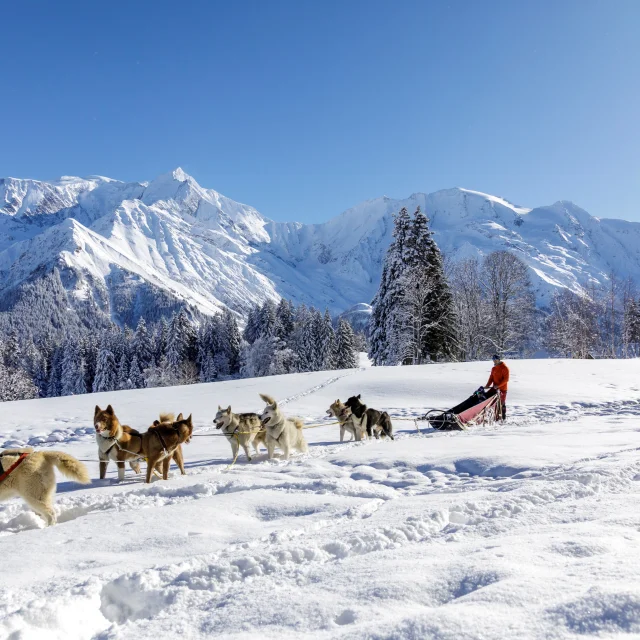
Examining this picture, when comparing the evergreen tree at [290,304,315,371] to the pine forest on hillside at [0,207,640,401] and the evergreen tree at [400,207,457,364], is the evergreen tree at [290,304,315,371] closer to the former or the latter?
the pine forest on hillside at [0,207,640,401]

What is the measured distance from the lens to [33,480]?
15.6 feet

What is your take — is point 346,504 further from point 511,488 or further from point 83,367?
point 83,367

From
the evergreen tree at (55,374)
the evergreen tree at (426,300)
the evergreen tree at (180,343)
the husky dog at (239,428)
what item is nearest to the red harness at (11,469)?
the husky dog at (239,428)

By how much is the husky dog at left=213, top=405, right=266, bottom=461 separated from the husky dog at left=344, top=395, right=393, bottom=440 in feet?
7.79

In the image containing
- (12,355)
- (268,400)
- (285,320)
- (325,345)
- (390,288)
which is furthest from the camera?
(12,355)

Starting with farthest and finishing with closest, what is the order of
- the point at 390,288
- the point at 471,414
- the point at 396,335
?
the point at 390,288 < the point at 396,335 < the point at 471,414

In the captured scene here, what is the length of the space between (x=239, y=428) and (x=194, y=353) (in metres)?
55.8

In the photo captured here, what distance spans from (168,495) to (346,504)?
2.43 m

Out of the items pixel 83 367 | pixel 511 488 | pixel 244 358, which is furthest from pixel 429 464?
pixel 83 367

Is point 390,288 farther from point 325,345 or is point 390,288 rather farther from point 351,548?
point 351,548

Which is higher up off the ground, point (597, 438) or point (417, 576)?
point (417, 576)

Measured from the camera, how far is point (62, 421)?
12664 mm

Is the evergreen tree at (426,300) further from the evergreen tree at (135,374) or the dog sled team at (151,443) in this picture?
the evergreen tree at (135,374)

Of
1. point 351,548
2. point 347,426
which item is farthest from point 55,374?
point 351,548
